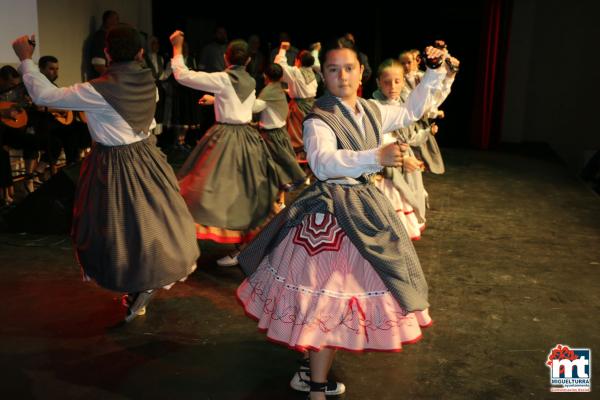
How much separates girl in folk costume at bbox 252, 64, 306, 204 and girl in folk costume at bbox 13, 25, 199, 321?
1754 mm

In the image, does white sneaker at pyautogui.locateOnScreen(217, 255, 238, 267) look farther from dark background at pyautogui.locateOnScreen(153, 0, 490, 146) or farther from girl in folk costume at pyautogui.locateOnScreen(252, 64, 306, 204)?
dark background at pyautogui.locateOnScreen(153, 0, 490, 146)

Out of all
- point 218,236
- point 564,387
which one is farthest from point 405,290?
point 218,236

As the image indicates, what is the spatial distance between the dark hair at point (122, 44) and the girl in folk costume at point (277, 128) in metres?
1.90

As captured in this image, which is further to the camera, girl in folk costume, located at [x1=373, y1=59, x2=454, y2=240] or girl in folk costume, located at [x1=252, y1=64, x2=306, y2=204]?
girl in folk costume, located at [x1=252, y1=64, x2=306, y2=204]

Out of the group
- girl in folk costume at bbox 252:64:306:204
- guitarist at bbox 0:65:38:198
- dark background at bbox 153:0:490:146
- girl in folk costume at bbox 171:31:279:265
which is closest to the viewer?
girl in folk costume at bbox 171:31:279:265

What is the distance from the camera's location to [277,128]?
565 cm

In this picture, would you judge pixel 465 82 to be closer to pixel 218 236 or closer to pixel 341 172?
pixel 218 236

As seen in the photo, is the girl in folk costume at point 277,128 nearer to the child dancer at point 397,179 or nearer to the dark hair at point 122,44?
the child dancer at point 397,179

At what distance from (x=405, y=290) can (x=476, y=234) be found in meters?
3.12

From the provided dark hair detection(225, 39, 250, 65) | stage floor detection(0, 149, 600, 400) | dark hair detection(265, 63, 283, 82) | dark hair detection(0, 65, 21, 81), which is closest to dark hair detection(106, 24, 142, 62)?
dark hair detection(225, 39, 250, 65)

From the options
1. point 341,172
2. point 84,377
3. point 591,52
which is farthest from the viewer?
point 591,52

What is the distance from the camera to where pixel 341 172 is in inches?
97.7

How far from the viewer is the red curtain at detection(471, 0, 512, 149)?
34.0 ft

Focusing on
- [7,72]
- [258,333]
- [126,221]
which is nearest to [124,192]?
[126,221]
